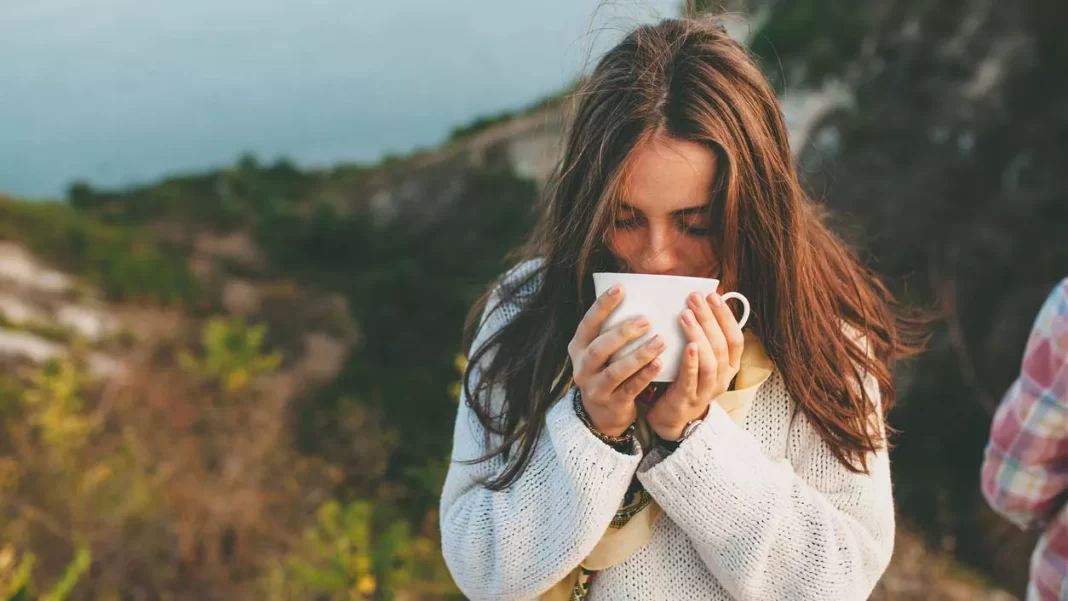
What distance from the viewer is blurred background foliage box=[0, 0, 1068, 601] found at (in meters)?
3.25

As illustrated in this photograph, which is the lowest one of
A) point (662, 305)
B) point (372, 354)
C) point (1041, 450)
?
point (372, 354)

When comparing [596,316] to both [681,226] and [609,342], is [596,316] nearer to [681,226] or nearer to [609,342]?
[609,342]

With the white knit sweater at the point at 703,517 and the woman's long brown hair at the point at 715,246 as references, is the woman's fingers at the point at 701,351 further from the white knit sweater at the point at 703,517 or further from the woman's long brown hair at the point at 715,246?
the woman's long brown hair at the point at 715,246

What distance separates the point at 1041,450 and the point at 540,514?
1.01 meters

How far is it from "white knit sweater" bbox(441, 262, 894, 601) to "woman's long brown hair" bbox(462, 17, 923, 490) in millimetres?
56

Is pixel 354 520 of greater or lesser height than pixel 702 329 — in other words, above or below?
below

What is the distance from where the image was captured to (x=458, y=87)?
5.74 m

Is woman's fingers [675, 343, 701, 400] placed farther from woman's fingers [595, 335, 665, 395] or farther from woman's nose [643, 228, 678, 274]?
woman's nose [643, 228, 678, 274]

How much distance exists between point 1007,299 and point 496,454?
12.6 feet

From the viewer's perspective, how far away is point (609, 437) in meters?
1.22

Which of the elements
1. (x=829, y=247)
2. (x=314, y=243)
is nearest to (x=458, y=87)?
(x=314, y=243)

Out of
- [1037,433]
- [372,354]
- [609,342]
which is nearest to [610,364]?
[609,342]

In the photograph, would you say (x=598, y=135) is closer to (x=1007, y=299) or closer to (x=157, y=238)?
(x=1007, y=299)

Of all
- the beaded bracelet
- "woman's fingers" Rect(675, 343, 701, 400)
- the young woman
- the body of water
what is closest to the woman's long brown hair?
the young woman
